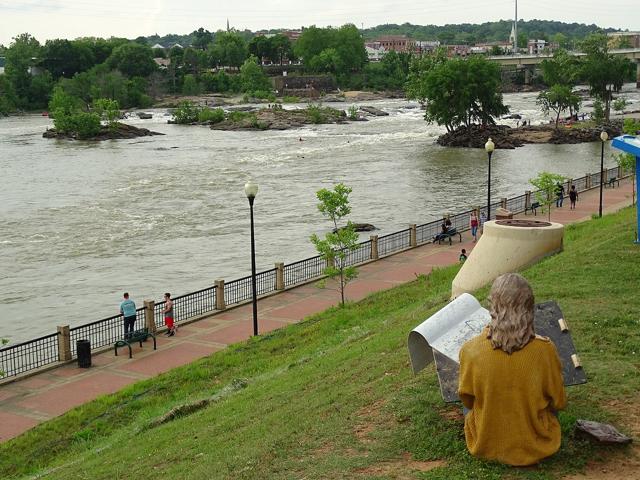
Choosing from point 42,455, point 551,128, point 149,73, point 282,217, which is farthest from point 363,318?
point 149,73

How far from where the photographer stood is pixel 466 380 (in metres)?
6.78

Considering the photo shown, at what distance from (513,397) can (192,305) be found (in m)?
18.6

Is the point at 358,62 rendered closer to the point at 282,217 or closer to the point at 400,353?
the point at 282,217

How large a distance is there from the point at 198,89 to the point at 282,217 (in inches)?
5190

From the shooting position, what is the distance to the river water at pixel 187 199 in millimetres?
31594

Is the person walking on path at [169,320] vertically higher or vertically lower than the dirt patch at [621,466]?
lower

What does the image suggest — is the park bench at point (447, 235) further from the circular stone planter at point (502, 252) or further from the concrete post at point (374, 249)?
the circular stone planter at point (502, 252)

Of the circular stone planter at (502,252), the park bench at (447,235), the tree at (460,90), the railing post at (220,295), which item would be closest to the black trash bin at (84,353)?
the railing post at (220,295)

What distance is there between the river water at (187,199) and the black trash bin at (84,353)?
20.2 feet

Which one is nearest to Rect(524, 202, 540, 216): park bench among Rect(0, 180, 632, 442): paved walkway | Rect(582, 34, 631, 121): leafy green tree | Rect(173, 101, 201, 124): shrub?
Rect(0, 180, 632, 442): paved walkway

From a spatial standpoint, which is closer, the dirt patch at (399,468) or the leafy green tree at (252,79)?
the dirt patch at (399,468)

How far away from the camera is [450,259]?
29.6m

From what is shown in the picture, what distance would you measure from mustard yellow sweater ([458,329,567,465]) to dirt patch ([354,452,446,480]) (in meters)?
0.54

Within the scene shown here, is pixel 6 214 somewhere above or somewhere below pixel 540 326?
below
